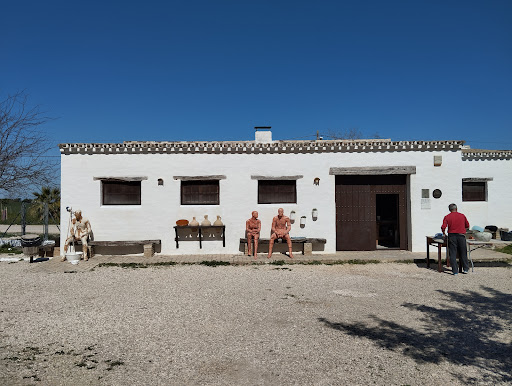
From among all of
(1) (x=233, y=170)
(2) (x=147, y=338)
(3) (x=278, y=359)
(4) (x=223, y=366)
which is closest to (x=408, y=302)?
(3) (x=278, y=359)

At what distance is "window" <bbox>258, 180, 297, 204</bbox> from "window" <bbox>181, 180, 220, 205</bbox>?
57.8 inches

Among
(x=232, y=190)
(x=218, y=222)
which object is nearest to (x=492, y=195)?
(x=232, y=190)

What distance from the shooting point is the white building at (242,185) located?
1125 cm

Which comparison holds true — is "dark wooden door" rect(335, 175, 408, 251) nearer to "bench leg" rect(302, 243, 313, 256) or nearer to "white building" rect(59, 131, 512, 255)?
"white building" rect(59, 131, 512, 255)

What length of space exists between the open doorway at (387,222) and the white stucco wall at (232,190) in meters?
1.10

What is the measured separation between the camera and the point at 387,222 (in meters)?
12.6

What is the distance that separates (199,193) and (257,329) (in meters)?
6.98

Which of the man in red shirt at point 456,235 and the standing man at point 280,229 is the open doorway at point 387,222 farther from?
the standing man at point 280,229

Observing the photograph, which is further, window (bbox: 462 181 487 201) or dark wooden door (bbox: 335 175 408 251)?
window (bbox: 462 181 487 201)

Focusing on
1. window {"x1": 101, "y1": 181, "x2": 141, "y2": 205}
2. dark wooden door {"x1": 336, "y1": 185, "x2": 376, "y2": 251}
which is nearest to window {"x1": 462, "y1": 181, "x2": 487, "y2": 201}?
dark wooden door {"x1": 336, "y1": 185, "x2": 376, "y2": 251}

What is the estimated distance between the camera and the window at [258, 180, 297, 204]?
11.5m

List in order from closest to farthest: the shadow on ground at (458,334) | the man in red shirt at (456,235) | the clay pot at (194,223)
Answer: the shadow on ground at (458,334) → the man in red shirt at (456,235) → the clay pot at (194,223)

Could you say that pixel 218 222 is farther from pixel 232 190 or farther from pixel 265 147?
pixel 265 147

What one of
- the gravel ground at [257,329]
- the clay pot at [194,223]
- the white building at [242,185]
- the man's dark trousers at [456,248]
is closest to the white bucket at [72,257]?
the white building at [242,185]
